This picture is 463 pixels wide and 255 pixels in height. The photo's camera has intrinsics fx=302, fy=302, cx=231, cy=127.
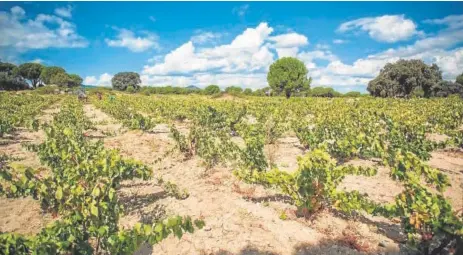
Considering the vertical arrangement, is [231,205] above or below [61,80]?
below

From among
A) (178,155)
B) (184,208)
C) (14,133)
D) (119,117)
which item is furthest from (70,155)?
(119,117)

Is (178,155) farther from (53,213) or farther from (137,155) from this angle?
(53,213)

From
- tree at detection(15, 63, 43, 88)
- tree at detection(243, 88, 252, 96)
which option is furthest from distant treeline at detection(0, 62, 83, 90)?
tree at detection(243, 88, 252, 96)

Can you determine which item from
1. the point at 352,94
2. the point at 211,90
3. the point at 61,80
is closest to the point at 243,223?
the point at 352,94

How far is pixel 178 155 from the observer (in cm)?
1050

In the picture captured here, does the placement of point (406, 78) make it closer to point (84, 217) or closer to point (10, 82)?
point (84, 217)

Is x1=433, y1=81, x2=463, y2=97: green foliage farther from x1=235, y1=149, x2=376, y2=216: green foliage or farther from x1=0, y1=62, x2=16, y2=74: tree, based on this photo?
x1=0, y1=62, x2=16, y2=74: tree

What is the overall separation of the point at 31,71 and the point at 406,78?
96.0m

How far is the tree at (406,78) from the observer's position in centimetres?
4803

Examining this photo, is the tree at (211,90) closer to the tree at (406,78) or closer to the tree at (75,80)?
the tree at (75,80)

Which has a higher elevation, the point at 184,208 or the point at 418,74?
the point at 418,74

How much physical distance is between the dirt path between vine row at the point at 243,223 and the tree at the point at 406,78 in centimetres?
4943

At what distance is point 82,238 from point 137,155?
23.9ft

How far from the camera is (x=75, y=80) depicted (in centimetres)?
8969
